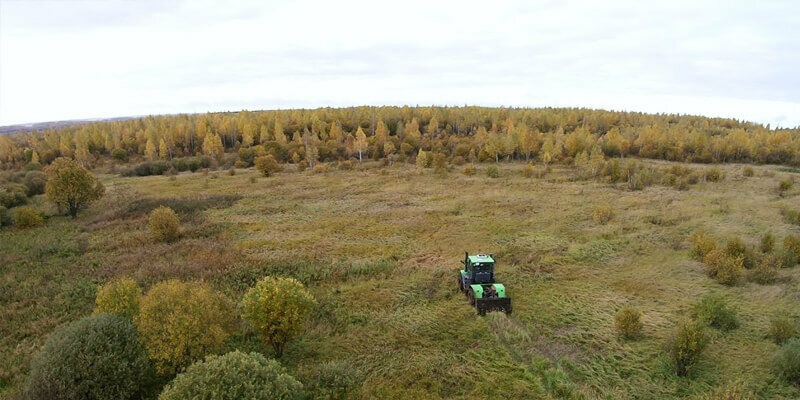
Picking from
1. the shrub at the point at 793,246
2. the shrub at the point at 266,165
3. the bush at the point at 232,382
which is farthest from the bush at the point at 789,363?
the shrub at the point at 266,165

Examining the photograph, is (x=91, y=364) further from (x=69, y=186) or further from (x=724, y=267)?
(x=69, y=186)

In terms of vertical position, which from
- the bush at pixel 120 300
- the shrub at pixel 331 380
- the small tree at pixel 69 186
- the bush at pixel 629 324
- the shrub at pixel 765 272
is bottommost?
the shrub at pixel 331 380

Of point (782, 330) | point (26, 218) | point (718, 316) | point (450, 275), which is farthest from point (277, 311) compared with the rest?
point (26, 218)

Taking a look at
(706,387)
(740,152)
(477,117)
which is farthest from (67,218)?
(740,152)

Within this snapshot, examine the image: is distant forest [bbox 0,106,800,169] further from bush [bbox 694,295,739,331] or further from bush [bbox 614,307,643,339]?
bush [bbox 614,307,643,339]

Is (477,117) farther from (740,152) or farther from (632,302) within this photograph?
(632,302)

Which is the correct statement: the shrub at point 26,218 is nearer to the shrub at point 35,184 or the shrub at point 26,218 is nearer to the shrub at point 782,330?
the shrub at point 35,184
